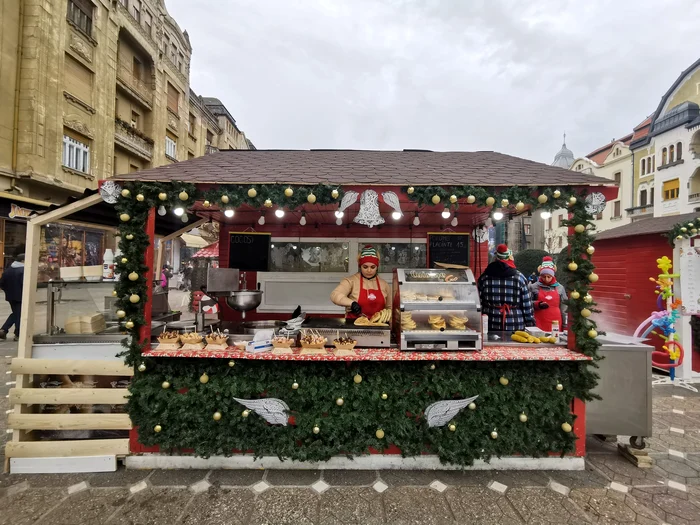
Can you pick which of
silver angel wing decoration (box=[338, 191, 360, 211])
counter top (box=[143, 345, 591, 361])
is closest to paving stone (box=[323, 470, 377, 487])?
counter top (box=[143, 345, 591, 361])

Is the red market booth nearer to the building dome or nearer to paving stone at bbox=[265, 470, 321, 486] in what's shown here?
paving stone at bbox=[265, 470, 321, 486]

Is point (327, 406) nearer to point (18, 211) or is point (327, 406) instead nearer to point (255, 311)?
point (255, 311)

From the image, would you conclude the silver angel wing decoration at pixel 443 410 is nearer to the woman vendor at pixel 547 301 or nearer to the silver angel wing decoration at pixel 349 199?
the silver angel wing decoration at pixel 349 199

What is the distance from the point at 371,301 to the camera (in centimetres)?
411

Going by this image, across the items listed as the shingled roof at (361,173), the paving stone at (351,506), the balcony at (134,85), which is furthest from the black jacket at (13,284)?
the balcony at (134,85)

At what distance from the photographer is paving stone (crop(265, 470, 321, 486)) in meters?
3.21

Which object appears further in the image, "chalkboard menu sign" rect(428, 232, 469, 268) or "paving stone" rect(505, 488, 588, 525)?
"chalkboard menu sign" rect(428, 232, 469, 268)

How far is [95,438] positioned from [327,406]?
9.30 feet

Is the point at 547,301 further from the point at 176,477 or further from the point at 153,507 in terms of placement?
the point at 153,507

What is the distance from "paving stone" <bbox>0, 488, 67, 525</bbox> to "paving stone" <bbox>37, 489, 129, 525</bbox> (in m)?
0.10

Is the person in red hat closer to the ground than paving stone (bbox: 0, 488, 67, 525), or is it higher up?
higher up

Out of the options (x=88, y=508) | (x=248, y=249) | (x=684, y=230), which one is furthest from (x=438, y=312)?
(x=684, y=230)

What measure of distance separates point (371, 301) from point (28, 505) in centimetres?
392

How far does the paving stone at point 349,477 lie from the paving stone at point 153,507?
4.50 feet
